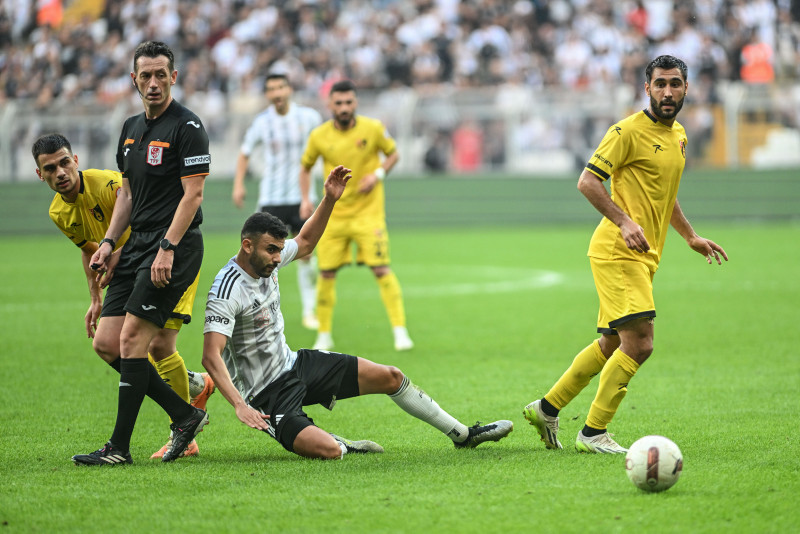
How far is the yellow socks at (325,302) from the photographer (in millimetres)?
10219

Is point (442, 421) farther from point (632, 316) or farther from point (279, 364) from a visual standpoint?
point (632, 316)

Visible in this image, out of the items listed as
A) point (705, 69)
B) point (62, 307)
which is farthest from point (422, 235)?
point (62, 307)

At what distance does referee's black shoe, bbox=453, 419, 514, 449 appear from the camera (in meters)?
5.97

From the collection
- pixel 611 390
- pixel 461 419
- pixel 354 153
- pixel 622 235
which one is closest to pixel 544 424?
pixel 611 390

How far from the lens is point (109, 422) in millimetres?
6965

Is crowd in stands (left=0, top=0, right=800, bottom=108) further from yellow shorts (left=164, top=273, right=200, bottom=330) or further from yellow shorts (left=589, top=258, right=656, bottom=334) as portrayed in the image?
yellow shorts (left=164, top=273, right=200, bottom=330)

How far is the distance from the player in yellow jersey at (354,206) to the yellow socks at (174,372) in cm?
372

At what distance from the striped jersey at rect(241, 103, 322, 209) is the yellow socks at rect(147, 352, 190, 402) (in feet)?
18.7

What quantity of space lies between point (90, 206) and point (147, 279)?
2.83 ft

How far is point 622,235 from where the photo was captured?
5.61 m

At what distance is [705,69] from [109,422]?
19.5m

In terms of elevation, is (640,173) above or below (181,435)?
above

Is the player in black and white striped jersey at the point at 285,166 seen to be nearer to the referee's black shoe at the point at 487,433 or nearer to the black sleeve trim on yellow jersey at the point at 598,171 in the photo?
the referee's black shoe at the point at 487,433

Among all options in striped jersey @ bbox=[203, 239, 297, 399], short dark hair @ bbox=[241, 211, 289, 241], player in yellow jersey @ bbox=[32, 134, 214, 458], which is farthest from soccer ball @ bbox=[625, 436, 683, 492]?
player in yellow jersey @ bbox=[32, 134, 214, 458]
